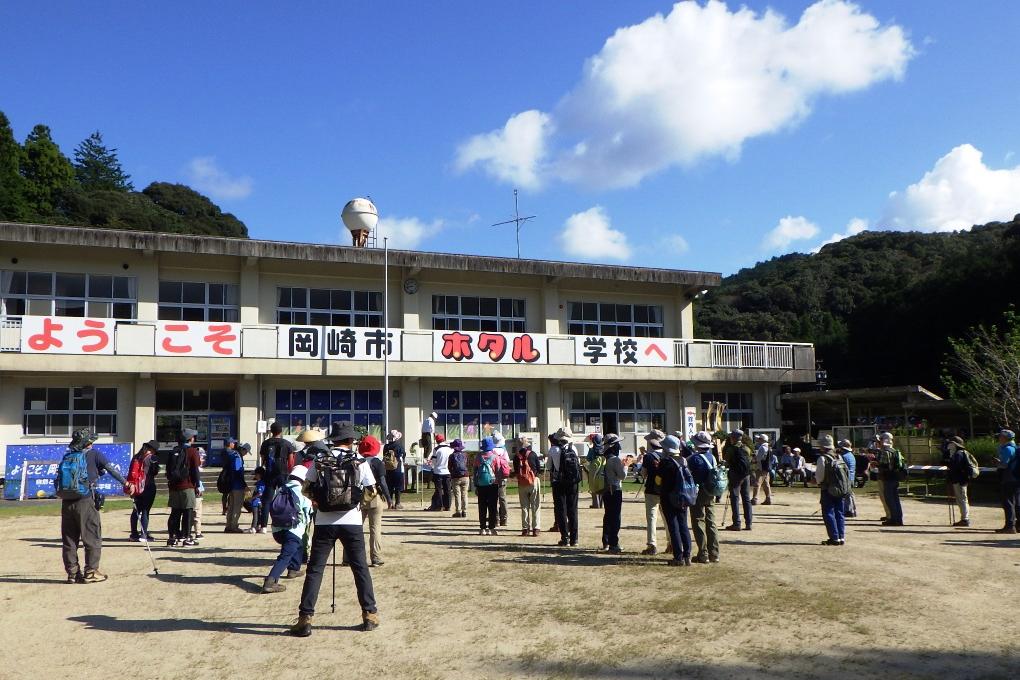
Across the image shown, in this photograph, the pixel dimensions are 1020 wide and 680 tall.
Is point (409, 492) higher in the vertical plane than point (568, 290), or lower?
lower

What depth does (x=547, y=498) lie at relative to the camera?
18.0 metres

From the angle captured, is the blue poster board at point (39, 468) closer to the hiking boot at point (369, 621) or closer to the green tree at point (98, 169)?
the hiking boot at point (369, 621)

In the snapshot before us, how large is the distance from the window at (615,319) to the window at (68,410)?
14.4m

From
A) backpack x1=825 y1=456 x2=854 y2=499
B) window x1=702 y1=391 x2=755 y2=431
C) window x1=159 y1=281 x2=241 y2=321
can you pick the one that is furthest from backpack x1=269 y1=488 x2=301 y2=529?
window x1=702 y1=391 x2=755 y2=431

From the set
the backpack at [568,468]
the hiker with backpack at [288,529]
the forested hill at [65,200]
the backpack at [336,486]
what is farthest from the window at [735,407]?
the forested hill at [65,200]

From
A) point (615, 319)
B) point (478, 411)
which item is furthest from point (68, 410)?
point (615, 319)

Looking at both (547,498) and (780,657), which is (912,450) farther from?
(780,657)

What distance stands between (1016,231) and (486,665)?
49702mm

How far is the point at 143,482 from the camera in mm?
11672

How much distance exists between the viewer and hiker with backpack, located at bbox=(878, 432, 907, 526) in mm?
12617

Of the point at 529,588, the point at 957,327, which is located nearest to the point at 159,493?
the point at 529,588

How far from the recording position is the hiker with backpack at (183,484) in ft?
35.1

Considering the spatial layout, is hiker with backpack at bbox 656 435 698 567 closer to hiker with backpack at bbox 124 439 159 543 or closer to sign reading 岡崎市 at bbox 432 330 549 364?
hiker with backpack at bbox 124 439 159 543

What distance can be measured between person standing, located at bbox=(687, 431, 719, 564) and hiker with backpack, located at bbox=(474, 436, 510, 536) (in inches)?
140
